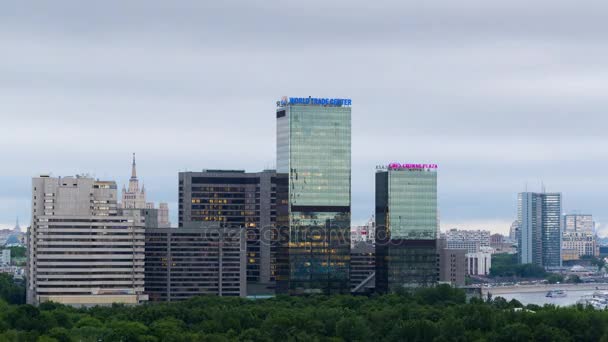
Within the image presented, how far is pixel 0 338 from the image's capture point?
193 meters

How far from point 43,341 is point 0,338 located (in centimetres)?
800

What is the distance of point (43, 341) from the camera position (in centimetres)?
19950
